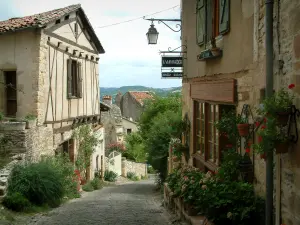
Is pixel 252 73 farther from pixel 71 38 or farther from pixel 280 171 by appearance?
pixel 71 38

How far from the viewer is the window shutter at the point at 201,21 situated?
7.61m

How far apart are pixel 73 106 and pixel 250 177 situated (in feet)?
34.7

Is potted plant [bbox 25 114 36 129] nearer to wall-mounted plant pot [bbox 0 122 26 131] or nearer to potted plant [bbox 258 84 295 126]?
wall-mounted plant pot [bbox 0 122 26 131]

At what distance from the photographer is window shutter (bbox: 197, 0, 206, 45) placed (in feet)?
25.0

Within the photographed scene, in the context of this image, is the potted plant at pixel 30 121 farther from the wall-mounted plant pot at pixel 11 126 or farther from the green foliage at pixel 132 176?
the green foliage at pixel 132 176

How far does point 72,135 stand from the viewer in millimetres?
14961

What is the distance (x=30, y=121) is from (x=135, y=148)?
23.8 meters

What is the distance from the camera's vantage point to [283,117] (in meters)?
3.71

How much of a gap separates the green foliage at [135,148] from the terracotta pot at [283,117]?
29.8 meters

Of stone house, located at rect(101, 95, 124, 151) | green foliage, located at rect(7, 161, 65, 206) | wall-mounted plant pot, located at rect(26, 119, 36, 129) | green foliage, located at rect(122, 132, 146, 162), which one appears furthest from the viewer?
stone house, located at rect(101, 95, 124, 151)

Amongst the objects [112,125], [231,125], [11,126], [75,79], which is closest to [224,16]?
[231,125]

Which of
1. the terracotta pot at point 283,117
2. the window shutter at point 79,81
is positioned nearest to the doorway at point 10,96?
the window shutter at point 79,81

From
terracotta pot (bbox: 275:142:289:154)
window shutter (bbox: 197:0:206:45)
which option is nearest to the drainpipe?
terracotta pot (bbox: 275:142:289:154)

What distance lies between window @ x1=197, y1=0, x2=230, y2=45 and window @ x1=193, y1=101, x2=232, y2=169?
136 centimetres
